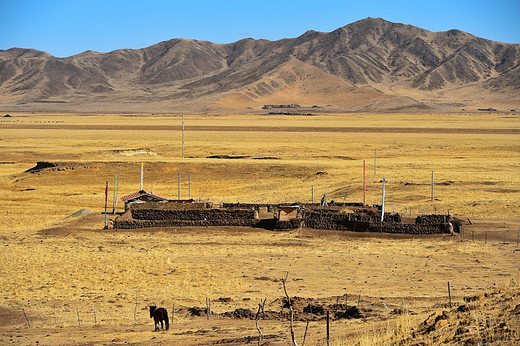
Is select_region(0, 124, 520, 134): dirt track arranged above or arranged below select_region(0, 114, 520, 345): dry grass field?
above

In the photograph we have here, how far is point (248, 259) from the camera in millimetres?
25047

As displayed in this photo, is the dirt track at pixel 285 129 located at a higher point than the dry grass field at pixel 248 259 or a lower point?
higher

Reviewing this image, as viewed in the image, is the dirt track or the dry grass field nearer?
the dry grass field

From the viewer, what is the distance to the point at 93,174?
168 ft

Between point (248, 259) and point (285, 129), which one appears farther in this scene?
point (285, 129)

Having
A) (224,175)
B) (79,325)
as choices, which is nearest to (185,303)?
(79,325)

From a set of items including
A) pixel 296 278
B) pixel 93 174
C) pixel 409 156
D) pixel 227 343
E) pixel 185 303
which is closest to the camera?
pixel 227 343

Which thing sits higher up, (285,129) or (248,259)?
(285,129)

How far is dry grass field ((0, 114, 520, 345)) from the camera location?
1538cm

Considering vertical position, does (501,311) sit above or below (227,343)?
above

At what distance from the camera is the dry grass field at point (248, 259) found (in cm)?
1538

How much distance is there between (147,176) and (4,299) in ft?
106

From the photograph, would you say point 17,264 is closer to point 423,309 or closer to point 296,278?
point 296,278

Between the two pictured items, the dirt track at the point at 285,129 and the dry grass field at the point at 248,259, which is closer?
the dry grass field at the point at 248,259
